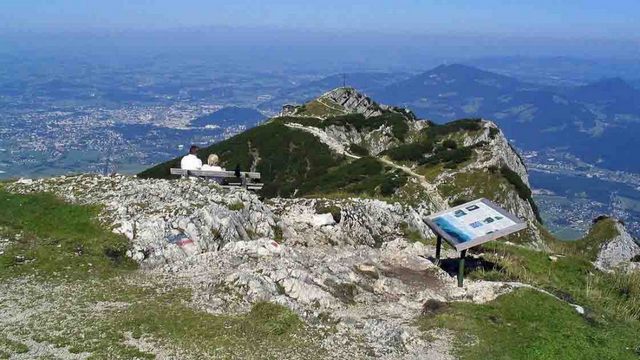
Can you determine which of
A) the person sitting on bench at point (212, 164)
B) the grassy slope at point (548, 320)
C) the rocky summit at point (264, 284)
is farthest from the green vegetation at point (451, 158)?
the person sitting on bench at point (212, 164)

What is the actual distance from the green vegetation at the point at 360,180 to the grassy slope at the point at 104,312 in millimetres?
39233

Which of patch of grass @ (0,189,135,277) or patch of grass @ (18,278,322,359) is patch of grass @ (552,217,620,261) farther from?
patch of grass @ (0,189,135,277)

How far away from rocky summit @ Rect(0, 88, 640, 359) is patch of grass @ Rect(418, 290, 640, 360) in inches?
2.6

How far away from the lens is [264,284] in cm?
2111

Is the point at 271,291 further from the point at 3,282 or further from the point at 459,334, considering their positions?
the point at 3,282

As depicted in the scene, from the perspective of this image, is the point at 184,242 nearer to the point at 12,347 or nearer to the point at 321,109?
the point at 12,347

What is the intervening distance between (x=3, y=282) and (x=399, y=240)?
18358 millimetres

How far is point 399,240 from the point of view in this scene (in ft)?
101

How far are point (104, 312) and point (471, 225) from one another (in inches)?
562

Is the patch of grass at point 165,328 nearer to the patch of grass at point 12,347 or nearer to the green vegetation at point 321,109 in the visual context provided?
the patch of grass at point 12,347

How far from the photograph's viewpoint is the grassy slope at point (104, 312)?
1689 cm

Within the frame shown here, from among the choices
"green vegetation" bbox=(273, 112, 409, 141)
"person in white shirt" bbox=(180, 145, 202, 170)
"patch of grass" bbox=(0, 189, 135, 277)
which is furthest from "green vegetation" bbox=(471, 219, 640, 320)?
"green vegetation" bbox=(273, 112, 409, 141)

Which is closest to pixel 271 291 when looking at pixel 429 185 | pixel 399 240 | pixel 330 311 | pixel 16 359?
pixel 330 311

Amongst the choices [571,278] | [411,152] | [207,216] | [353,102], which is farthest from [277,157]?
[571,278]
